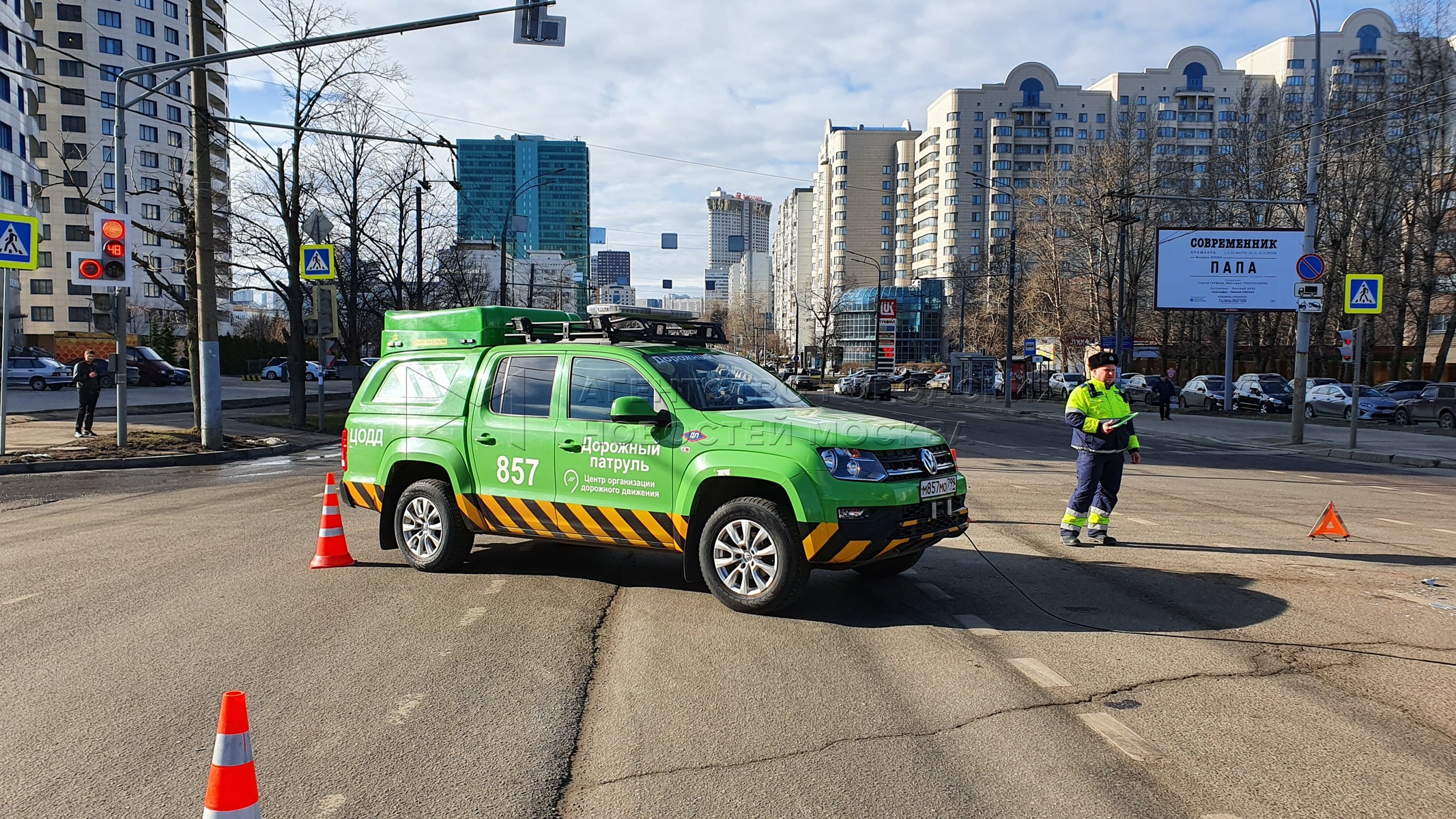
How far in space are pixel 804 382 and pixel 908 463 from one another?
6316 cm

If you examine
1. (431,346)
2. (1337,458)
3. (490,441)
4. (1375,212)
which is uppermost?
(1375,212)

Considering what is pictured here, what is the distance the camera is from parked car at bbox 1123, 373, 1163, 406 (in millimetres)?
42344

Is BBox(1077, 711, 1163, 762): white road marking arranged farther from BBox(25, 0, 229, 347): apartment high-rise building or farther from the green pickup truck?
BBox(25, 0, 229, 347): apartment high-rise building

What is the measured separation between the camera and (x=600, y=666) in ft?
17.3

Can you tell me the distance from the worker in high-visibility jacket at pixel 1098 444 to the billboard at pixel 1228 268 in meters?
32.2

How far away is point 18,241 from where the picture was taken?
1520 centimetres

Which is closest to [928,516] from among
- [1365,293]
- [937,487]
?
[937,487]

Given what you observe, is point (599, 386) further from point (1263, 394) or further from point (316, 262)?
point (1263, 394)

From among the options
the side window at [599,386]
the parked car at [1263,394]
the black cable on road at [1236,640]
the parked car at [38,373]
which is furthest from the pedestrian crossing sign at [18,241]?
the parked car at [1263,394]

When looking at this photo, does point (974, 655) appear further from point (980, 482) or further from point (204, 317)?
point (204, 317)

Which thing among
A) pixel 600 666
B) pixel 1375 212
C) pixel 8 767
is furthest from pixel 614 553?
pixel 1375 212

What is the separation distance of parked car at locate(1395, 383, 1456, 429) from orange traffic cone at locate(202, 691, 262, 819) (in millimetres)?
34849

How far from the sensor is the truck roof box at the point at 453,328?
7.92m

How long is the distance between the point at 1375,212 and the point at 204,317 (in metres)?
46.8
